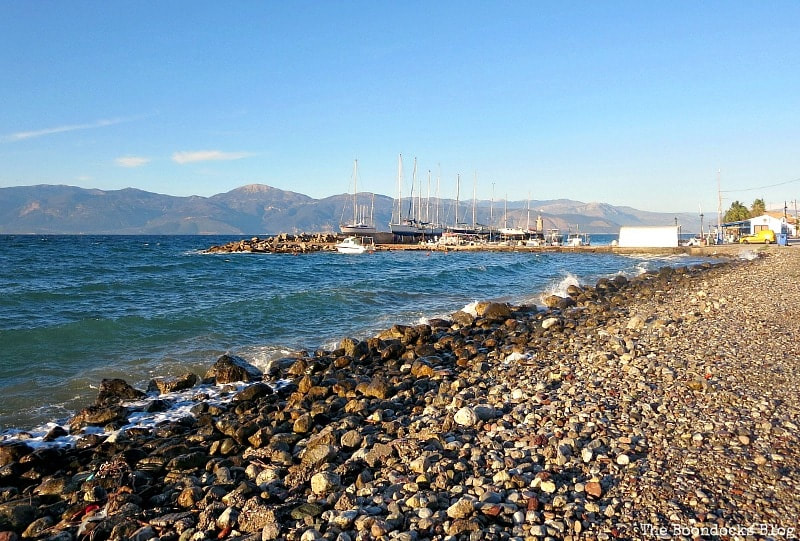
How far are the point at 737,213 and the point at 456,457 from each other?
106709mm

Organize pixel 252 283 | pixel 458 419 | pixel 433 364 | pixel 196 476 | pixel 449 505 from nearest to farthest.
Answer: pixel 449 505
pixel 196 476
pixel 458 419
pixel 433 364
pixel 252 283

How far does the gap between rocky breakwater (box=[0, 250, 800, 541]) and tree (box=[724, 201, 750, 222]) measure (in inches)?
3809

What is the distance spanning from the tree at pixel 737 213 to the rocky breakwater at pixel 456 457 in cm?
9675

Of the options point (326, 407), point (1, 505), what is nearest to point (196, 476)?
point (1, 505)

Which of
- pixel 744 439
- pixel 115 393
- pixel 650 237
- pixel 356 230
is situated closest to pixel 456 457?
pixel 744 439

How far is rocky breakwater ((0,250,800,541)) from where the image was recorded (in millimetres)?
4465

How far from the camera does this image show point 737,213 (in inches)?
3607

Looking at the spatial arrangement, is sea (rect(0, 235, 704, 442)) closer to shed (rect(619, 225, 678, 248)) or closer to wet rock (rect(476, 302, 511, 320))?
wet rock (rect(476, 302, 511, 320))

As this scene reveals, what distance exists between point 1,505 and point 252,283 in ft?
88.0

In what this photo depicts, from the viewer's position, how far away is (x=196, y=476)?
621cm

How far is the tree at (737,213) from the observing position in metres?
90.0

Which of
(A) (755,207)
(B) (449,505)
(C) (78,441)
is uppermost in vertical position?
(A) (755,207)

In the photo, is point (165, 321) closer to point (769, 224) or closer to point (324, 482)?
point (324, 482)

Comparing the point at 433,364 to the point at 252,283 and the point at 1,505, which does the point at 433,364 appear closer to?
the point at 1,505
